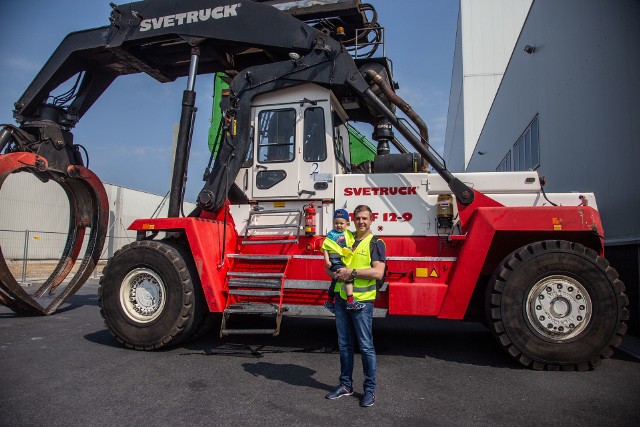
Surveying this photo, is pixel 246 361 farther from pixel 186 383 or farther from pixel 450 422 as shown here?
pixel 450 422

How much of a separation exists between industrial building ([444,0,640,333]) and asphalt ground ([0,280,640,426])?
6.64 ft

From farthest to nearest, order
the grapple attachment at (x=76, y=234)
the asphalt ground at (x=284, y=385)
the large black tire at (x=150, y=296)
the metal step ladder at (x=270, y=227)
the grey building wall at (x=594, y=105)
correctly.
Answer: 1. the grapple attachment at (x=76, y=234)
2. the grey building wall at (x=594, y=105)
3. the metal step ladder at (x=270, y=227)
4. the large black tire at (x=150, y=296)
5. the asphalt ground at (x=284, y=385)

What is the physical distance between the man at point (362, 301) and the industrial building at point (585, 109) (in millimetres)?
4706

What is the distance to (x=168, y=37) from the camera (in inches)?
269

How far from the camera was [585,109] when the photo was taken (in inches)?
340

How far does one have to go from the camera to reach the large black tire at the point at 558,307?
16.0 ft

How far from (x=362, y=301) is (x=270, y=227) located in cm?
249

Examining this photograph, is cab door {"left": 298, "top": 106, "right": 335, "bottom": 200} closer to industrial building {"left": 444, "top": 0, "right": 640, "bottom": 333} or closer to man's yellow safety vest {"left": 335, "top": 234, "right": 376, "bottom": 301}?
man's yellow safety vest {"left": 335, "top": 234, "right": 376, "bottom": 301}

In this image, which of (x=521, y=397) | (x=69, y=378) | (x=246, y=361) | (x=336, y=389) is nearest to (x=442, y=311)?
(x=521, y=397)

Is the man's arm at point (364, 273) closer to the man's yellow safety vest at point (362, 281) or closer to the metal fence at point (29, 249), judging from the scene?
the man's yellow safety vest at point (362, 281)

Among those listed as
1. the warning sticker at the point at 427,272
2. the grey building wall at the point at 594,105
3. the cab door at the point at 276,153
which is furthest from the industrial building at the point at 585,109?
the cab door at the point at 276,153

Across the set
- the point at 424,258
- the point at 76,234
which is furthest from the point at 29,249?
the point at 424,258

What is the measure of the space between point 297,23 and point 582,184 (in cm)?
632

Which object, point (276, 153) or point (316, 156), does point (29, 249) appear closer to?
point (276, 153)
